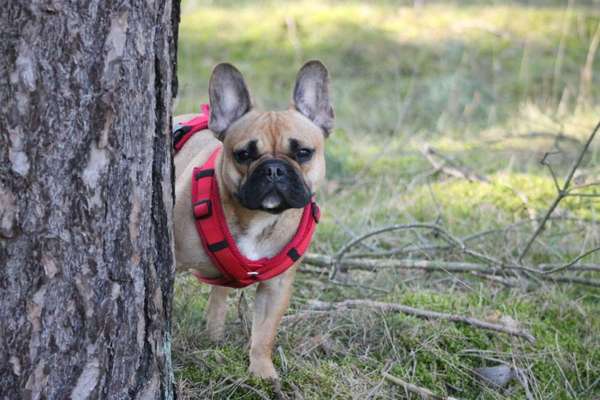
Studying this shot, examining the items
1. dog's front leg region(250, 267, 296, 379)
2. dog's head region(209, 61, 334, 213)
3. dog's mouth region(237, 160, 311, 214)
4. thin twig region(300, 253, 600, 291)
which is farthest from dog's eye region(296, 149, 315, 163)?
thin twig region(300, 253, 600, 291)

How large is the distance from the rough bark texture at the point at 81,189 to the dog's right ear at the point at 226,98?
93 cm

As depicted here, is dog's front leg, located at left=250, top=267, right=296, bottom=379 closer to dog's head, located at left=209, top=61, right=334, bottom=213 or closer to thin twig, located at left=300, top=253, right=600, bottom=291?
dog's head, located at left=209, top=61, right=334, bottom=213

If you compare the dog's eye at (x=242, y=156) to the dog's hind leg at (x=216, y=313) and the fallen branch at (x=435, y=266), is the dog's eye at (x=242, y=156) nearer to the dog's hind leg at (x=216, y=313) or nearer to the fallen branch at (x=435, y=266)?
the dog's hind leg at (x=216, y=313)

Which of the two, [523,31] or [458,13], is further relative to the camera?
[458,13]

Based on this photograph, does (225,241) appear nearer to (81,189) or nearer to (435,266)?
(81,189)

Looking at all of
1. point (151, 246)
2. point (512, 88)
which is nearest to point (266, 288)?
point (151, 246)

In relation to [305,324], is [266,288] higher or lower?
higher

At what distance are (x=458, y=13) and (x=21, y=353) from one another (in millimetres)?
8980

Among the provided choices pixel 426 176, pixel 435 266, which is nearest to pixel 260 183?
pixel 435 266

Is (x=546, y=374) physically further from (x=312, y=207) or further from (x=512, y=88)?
(x=512, y=88)

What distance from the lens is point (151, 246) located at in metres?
2.31

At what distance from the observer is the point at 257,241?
10.5 ft

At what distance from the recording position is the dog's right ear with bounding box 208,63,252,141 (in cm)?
325

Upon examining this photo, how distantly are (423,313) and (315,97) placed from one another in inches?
42.2
